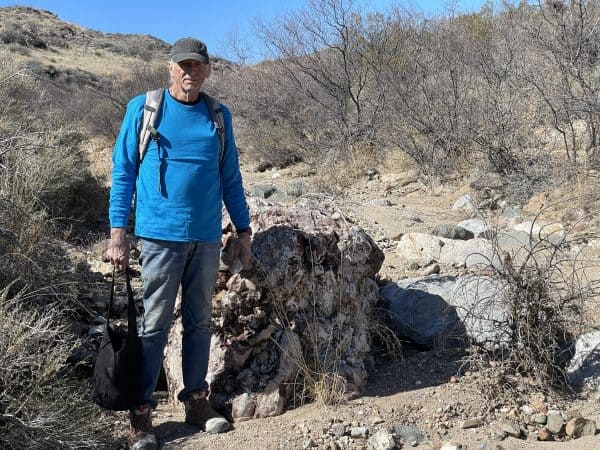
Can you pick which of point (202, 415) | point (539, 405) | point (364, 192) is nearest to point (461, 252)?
point (539, 405)

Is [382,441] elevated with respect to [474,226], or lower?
lower

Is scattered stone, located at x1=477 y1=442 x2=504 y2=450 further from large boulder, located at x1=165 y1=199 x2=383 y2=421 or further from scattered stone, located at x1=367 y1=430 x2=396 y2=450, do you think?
large boulder, located at x1=165 y1=199 x2=383 y2=421

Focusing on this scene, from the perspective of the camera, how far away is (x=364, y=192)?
985 cm

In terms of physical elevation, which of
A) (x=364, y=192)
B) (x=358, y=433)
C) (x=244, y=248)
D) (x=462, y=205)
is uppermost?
(x=364, y=192)

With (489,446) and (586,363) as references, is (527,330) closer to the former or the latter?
(586,363)

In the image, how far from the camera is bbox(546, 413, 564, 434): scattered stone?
3.27m

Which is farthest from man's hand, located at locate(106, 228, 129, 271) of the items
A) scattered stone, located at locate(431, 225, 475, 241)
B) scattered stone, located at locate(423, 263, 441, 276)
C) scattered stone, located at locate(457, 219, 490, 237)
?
scattered stone, located at locate(457, 219, 490, 237)

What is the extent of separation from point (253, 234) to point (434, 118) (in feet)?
22.5

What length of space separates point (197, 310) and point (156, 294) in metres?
0.24

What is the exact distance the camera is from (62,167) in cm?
691

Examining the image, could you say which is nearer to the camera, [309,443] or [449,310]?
[309,443]

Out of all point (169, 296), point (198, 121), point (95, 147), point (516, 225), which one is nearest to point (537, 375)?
point (169, 296)

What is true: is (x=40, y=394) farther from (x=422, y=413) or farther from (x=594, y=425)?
(x=594, y=425)

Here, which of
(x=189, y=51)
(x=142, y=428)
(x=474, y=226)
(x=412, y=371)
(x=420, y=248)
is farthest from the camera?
(x=474, y=226)
